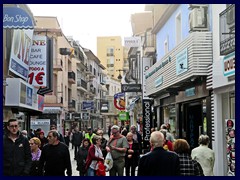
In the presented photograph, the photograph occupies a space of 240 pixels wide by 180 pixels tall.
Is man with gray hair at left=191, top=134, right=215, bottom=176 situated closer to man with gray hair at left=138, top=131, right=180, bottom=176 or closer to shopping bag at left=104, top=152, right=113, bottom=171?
shopping bag at left=104, top=152, right=113, bottom=171

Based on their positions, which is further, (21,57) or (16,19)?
(21,57)

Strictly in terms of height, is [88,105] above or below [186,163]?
above

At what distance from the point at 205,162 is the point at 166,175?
2.24 meters

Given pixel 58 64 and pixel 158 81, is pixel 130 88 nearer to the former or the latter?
pixel 158 81

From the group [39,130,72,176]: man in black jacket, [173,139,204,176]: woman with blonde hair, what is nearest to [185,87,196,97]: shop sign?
[39,130,72,176]: man in black jacket

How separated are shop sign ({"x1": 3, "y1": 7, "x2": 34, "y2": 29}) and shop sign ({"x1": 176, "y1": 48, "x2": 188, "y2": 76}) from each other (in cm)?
429

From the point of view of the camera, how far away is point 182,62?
9.83 m

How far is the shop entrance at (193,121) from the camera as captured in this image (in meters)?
12.2

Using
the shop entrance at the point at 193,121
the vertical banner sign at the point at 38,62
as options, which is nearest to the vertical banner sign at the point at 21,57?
the vertical banner sign at the point at 38,62

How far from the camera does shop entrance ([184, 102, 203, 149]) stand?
12.2 m

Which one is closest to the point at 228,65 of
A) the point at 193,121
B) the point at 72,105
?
the point at 72,105

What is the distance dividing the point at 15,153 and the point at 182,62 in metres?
5.28

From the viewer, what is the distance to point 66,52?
24.9 ft

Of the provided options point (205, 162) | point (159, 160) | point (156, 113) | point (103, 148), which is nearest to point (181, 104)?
point (156, 113)
